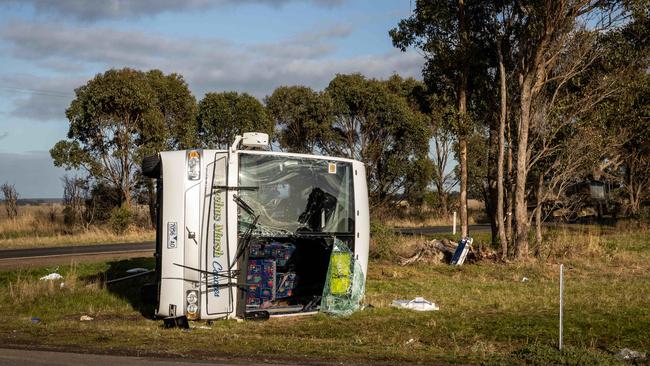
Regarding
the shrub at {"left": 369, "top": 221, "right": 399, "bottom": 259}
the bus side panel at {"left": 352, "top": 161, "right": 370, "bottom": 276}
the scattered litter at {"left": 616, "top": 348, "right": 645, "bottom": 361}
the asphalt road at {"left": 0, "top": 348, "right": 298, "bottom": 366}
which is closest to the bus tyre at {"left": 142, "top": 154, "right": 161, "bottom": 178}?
the bus side panel at {"left": 352, "top": 161, "right": 370, "bottom": 276}

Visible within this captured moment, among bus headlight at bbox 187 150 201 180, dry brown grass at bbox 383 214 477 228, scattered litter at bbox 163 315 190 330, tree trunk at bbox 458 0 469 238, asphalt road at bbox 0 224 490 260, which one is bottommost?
scattered litter at bbox 163 315 190 330

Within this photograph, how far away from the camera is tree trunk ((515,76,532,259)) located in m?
19.4

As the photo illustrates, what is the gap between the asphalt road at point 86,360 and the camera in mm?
8055

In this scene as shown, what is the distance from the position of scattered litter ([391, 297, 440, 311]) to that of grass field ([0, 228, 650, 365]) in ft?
0.80

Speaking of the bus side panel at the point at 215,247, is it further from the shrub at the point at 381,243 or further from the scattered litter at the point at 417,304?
the shrub at the point at 381,243

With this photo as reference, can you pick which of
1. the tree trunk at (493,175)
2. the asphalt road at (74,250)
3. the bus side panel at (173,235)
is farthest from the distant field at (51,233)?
the bus side panel at (173,235)

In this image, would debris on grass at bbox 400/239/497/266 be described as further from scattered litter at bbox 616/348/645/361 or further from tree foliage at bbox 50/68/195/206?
tree foliage at bbox 50/68/195/206

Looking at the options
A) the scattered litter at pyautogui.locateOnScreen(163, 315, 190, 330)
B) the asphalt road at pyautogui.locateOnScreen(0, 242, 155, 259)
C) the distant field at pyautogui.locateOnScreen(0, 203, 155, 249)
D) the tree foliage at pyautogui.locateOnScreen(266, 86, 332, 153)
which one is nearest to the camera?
the scattered litter at pyautogui.locateOnScreen(163, 315, 190, 330)

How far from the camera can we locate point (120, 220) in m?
32.0

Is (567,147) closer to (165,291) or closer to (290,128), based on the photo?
(165,291)

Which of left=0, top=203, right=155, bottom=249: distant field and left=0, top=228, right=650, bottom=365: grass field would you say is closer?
left=0, top=228, right=650, bottom=365: grass field

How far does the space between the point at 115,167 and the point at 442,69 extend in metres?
16.6

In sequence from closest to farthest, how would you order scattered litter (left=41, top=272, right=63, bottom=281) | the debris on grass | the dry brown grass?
scattered litter (left=41, top=272, right=63, bottom=281) → the debris on grass → the dry brown grass

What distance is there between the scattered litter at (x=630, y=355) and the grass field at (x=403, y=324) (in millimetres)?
136
